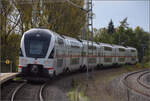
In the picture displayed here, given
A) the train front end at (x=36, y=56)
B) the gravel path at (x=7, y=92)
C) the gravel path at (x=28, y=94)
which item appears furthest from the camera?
the train front end at (x=36, y=56)

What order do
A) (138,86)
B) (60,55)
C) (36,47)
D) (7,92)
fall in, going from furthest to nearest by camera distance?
(138,86) → (60,55) → (36,47) → (7,92)

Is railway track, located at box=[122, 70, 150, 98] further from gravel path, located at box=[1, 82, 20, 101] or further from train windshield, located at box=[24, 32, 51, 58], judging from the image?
gravel path, located at box=[1, 82, 20, 101]

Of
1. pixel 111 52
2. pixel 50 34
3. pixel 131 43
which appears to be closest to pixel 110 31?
pixel 131 43

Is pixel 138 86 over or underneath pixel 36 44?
underneath

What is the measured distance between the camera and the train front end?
15.5 meters

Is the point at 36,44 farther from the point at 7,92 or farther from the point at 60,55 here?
the point at 7,92

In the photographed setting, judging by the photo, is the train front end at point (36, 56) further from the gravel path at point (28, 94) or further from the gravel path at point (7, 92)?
the gravel path at point (7, 92)

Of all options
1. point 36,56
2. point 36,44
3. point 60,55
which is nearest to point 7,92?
point 36,56

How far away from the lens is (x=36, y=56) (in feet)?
51.1

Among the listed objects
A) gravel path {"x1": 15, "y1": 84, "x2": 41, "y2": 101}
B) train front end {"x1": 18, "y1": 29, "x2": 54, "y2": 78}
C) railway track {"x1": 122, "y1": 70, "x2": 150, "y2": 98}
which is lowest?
railway track {"x1": 122, "y1": 70, "x2": 150, "y2": 98}

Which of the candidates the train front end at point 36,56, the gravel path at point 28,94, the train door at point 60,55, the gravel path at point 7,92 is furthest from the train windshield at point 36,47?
the gravel path at point 7,92

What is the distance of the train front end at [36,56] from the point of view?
611 inches

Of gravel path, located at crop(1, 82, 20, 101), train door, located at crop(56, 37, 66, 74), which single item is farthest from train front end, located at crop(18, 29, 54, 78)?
gravel path, located at crop(1, 82, 20, 101)

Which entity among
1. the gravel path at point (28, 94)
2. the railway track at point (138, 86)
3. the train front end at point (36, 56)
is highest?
the train front end at point (36, 56)
